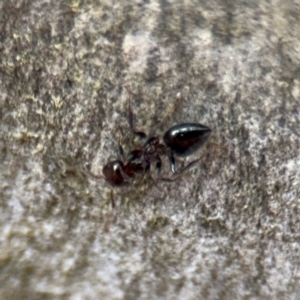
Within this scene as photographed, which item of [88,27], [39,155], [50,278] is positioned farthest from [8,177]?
[88,27]

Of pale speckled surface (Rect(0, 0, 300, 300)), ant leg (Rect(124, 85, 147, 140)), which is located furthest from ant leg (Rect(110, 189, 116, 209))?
ant leg (Rect(124, 85, 147, 140))

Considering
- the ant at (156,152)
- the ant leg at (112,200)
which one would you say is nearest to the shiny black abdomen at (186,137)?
the ant at (156,152)

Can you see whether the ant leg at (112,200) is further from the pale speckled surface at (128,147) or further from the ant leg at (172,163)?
the ant leg at (172,163)

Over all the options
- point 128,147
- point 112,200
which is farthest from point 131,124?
point 112,200

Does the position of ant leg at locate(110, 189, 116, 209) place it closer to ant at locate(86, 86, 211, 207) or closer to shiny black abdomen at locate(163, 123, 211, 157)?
ant at locate(86, 86, 211, 207)

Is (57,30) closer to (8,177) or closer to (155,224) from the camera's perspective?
(8,177)

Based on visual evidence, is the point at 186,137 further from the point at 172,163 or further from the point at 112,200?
the point at 112,200

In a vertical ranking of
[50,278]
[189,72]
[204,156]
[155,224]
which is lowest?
[50,278]
